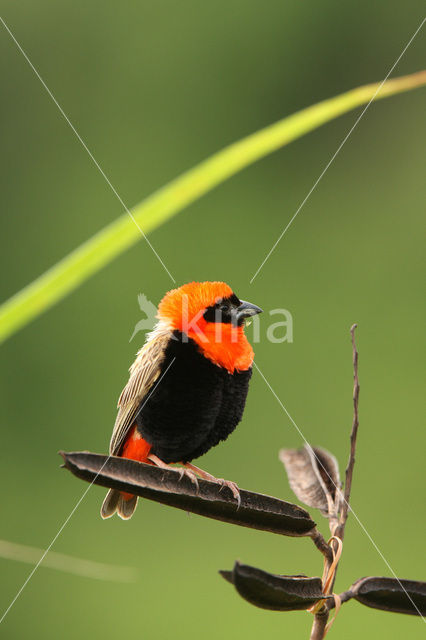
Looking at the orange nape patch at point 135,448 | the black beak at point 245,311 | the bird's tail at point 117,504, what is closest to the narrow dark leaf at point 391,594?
the black beak at point 245,311

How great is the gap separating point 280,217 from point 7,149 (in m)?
1.94

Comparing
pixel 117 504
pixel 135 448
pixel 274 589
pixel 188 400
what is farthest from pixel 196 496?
pixel 117 504

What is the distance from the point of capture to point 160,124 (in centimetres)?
511

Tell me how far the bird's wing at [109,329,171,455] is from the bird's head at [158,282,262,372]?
0.07 meters

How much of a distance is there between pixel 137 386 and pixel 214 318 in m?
0.23

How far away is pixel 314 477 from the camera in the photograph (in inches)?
48.8

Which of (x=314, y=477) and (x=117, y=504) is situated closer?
(x=314, y=477)

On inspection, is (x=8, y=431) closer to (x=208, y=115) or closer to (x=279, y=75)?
(x=208, y=115)

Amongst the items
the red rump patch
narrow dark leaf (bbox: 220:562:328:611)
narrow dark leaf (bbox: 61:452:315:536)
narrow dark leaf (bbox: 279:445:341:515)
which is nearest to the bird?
the red rump patch

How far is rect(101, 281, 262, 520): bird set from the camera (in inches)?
62.3

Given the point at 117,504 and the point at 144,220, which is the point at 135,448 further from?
the point at 144,220

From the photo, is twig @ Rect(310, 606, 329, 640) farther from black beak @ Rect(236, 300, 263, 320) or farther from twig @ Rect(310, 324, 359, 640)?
black beak @ Rect(236, 300, 263, 320)

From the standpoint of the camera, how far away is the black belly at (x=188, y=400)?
1.60 meters

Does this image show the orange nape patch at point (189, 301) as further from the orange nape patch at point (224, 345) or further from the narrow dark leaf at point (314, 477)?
the narrow dark leaf at point (314, 477)
